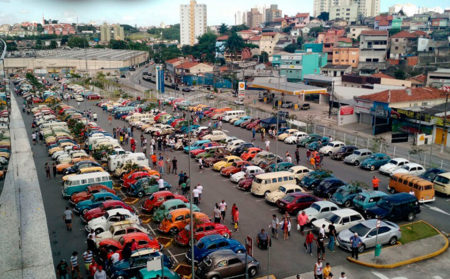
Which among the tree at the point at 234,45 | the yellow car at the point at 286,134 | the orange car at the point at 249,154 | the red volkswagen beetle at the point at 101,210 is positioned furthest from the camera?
the tree at the point at 234,45

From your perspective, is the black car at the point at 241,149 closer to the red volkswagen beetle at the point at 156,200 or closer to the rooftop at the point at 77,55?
the red volkswagen beetle at the point at 156,200

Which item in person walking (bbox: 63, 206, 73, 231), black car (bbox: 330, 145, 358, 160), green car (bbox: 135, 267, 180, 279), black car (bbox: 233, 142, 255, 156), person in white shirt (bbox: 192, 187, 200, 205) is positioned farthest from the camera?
black car (bbox: 233, 142, 255, 156)

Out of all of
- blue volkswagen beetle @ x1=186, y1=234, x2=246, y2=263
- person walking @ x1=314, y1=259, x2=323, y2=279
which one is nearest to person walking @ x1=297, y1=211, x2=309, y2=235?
blue volkswagen beetle @ x1=186, y1=234, x2=246, y2=263

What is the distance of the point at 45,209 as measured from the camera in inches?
762

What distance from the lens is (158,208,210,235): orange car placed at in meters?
16.5

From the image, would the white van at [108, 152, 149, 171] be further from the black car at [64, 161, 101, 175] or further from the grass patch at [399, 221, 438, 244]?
the grass patch at [399, 221, 438, 244]

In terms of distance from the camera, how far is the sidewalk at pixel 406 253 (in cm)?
1429

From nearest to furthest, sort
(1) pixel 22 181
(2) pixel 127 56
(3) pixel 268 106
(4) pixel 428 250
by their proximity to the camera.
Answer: (4) pixel 428 250 → (1) pixel 22 181 → (3) pixel 268 106 → (2) pixel 127 56

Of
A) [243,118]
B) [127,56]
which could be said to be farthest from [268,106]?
[127,56]

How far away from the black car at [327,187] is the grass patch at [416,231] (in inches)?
165

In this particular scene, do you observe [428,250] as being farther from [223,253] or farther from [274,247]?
[223,253]

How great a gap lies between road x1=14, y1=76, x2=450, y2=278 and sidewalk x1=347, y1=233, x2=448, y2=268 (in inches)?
26.5

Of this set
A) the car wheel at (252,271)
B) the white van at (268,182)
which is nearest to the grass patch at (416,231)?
the white van at (268,182)

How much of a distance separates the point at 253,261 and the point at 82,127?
80.9 feet
